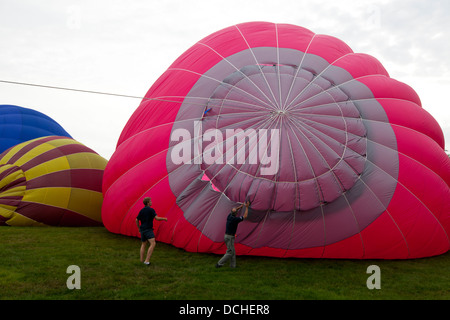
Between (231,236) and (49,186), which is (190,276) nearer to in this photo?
(231,236)

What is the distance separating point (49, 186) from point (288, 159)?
20.2ft

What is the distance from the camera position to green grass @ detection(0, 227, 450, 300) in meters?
4.70

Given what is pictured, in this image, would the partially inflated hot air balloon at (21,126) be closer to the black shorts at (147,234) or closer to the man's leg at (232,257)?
the black shorts at (147,234)

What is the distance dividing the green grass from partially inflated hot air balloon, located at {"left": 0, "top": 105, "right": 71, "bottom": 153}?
6457 millimetres

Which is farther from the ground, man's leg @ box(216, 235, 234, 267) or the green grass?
man's leg @ box(216, 235, 234, 267)

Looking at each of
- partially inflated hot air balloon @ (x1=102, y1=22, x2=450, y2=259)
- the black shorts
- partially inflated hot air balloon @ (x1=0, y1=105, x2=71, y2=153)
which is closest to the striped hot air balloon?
partially inflated hot air balloon @ (x1=102, y1=22, x2=450, y2=259)

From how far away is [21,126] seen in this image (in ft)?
42.8

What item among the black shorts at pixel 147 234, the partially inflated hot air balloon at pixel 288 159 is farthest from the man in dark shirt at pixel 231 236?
the black shorts at pixel 147 234

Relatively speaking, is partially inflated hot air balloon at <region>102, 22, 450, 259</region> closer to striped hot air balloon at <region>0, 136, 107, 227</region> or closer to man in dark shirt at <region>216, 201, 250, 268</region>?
man in dark shirt at <region>216, 201, 250, 268</region>

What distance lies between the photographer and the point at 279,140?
6629mm

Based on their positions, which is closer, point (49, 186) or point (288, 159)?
point (288, 159)

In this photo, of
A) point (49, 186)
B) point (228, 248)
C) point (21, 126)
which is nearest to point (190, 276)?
point (228, 248)

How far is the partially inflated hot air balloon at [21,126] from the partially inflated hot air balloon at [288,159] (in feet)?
21.8
